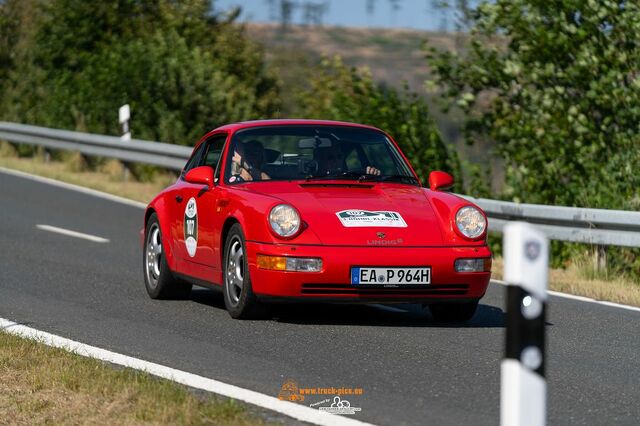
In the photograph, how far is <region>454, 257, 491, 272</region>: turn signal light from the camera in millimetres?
9195

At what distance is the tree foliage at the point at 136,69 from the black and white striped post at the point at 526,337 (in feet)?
72.8

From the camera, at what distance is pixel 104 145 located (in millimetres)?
24109

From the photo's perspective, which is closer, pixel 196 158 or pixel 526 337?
pixel 526 337

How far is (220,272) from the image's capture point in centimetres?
983

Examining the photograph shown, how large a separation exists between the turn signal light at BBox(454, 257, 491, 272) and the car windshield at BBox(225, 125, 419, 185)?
A: 1.17 metres

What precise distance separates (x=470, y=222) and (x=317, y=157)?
1.41 meters

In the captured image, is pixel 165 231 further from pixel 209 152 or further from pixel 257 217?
pixel 257 217

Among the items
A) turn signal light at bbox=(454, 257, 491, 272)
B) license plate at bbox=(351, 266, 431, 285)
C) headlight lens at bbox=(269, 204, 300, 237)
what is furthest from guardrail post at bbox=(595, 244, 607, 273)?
headlight lens at bbox=(269, 204, 300, 237)

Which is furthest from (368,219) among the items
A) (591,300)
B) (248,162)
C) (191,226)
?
(591,300)

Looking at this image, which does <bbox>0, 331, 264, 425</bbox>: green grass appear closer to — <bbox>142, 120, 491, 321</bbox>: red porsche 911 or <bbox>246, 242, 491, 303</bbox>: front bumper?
<bbox>246, 242, 491, 303</bbox>: front bumper


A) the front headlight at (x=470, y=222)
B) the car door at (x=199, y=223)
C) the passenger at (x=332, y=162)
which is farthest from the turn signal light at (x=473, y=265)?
the car door at (x=199, y=223)

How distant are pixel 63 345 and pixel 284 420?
95.2 inches

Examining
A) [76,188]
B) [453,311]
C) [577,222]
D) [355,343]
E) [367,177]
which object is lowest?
[76,188]

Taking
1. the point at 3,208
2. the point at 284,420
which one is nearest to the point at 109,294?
the point at 284,420
